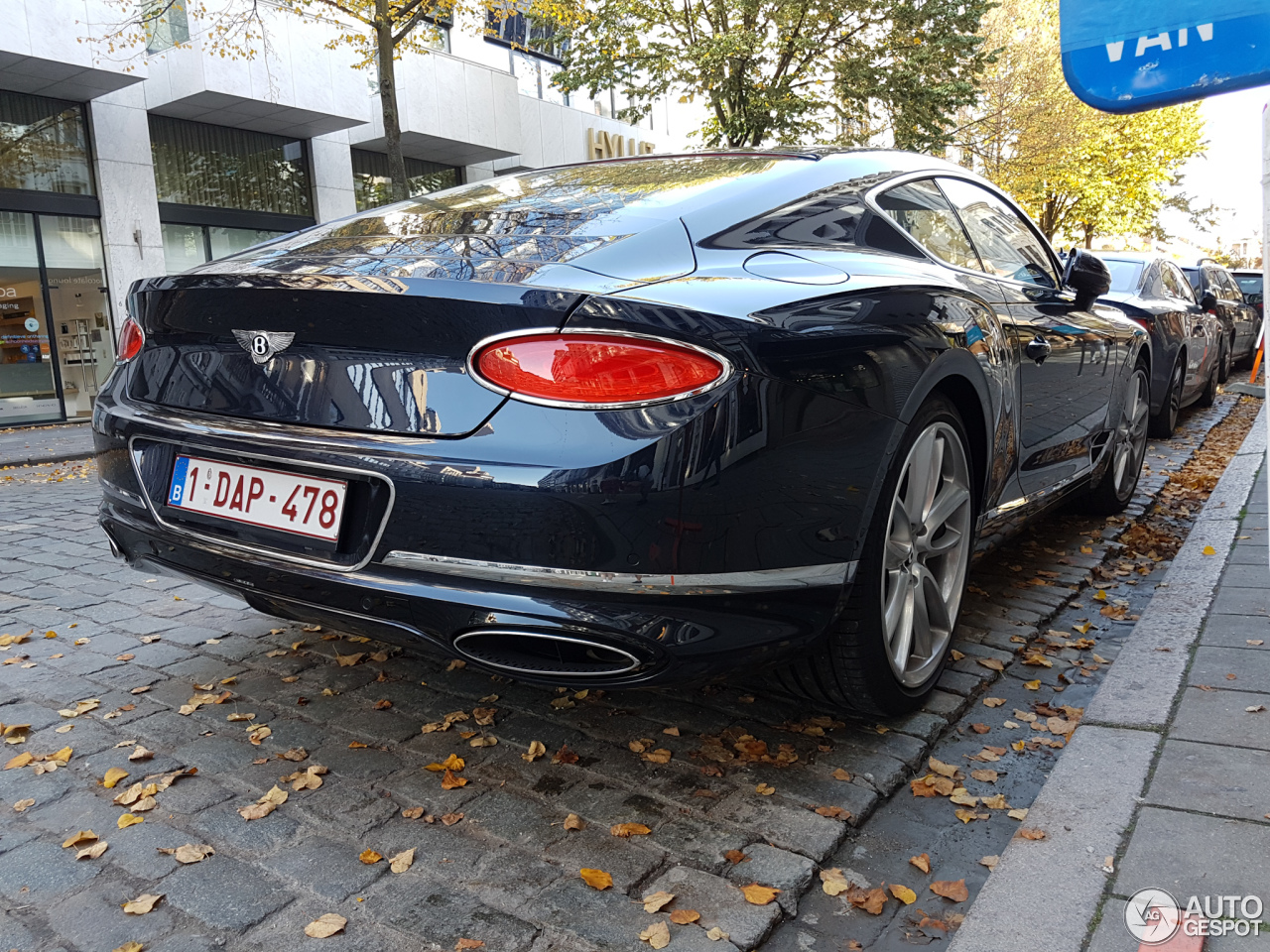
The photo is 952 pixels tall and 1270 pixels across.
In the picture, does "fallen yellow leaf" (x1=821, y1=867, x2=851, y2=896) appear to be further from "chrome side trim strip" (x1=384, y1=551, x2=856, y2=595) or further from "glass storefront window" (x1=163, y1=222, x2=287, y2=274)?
"glass storefront window" (x1=163, y1=222, x2=287, y2=274)

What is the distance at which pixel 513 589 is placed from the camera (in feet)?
6.55

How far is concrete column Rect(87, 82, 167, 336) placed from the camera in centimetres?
1512

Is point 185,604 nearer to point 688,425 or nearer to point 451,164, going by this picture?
point 688,425

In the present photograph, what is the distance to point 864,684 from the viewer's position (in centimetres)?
249

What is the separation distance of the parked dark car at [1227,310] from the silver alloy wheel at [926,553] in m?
9.78

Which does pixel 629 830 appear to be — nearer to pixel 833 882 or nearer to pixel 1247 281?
pixel 833 882

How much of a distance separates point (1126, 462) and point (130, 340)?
15.7 feet

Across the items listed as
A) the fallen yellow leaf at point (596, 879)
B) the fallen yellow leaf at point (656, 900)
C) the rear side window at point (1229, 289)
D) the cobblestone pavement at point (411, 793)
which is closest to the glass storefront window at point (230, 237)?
the rear side window at point (1229, 289)

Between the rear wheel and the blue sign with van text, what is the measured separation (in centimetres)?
724

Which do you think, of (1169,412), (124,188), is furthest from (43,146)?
(1169,412)

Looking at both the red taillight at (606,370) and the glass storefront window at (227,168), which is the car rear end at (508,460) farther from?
the glass storefront window at (227,168)

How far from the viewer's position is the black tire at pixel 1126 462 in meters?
4.96

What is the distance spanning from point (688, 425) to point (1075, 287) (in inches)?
108

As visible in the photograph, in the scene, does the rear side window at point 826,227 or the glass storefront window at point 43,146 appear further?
the glass storefront window at point 43,146
